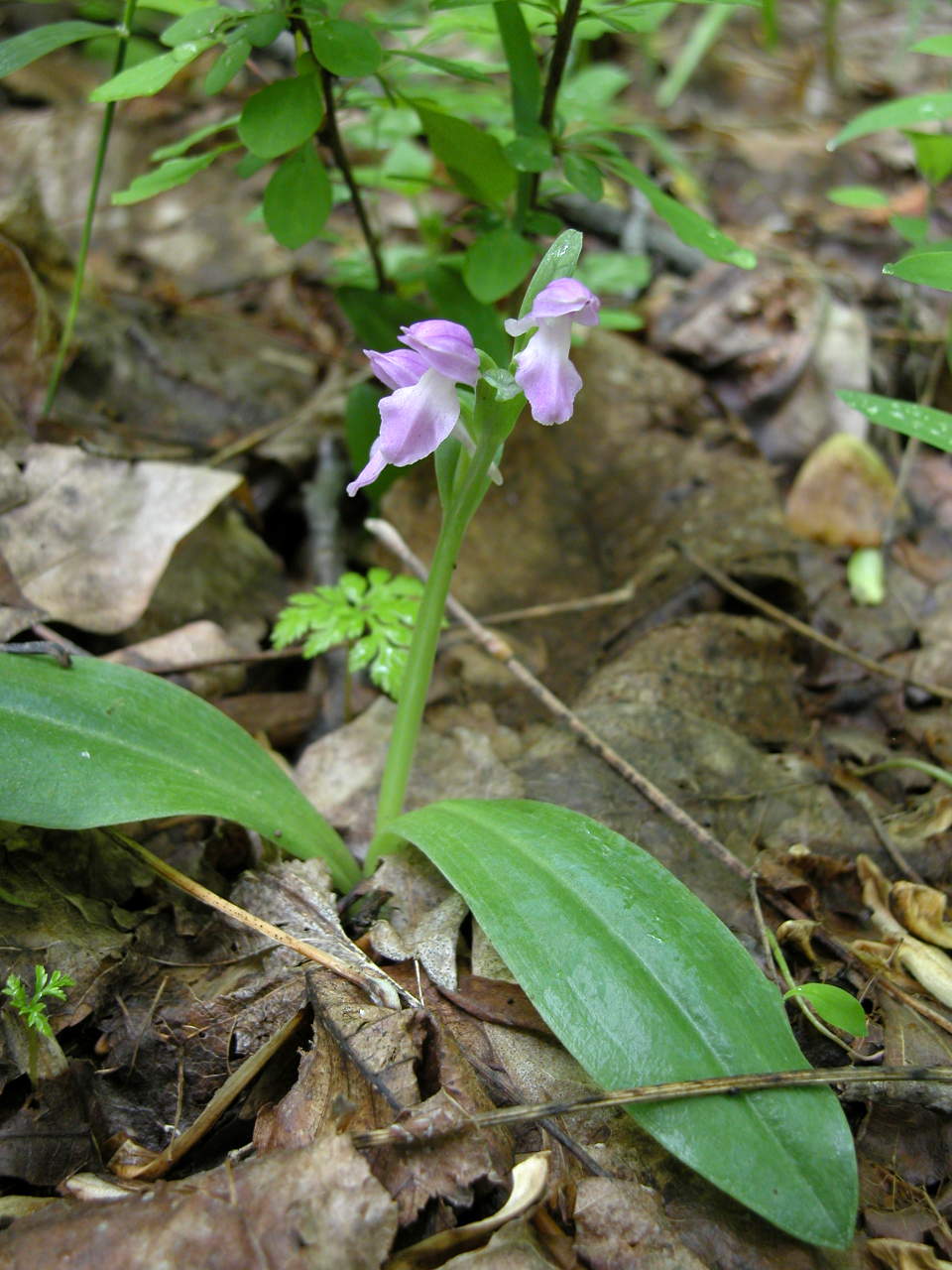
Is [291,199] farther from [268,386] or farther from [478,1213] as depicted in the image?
[478,1213]

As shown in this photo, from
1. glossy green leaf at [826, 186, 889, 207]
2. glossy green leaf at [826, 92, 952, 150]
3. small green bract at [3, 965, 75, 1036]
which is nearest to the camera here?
small green bract at [3, 965, 75, 1036]

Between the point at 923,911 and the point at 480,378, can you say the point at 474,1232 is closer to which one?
the point at 923,911

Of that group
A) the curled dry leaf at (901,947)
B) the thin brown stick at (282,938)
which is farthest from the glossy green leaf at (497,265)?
the curled dry leaf at (901,947)

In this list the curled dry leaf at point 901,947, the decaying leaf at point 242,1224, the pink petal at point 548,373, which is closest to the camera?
the decaying leaf at point 242,1224

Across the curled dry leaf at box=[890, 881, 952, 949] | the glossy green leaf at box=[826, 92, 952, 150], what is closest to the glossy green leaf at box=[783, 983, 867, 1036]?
the curled dry leaf at box=[890, 881, 952, 949]

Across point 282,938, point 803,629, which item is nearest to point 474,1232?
point 282,938

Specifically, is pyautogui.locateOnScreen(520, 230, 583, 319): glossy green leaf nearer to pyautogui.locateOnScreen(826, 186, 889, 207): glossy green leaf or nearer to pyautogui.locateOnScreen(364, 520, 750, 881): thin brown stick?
pyautogui.locateOnScreen(364, 520, 750, 881): thin brown stick

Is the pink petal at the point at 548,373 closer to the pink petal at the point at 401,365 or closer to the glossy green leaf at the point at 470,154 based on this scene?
the pink petal at the point at 401,365
